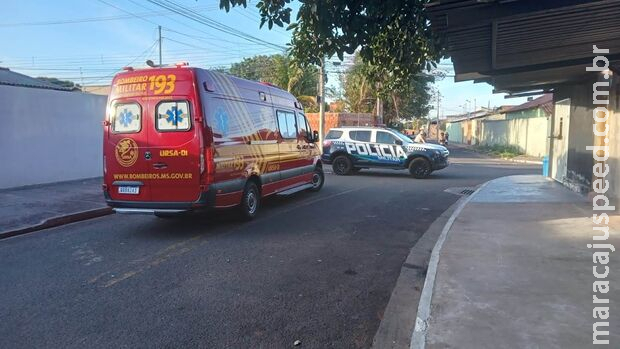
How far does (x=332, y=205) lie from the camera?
10.9 metres

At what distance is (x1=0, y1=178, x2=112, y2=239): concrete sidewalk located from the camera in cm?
859

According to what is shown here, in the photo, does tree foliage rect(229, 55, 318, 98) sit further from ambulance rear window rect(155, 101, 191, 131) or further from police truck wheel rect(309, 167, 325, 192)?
ambulance rear window rect(155, 101, 191, 131)

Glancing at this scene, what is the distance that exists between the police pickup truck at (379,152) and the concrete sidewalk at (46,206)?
28.4 ft

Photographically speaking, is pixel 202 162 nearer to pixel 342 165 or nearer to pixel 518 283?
pixel 518 283

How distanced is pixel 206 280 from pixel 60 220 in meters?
4.94

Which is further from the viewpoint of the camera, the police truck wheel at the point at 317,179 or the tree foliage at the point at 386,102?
the tree foliage at the point at 386,102

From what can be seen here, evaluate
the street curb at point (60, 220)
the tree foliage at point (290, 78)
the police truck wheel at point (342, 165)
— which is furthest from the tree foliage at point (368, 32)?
the tree foliage at point (290, 78)

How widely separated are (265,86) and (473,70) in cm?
418

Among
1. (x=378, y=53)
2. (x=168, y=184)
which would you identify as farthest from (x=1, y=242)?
(x=378, y=53)

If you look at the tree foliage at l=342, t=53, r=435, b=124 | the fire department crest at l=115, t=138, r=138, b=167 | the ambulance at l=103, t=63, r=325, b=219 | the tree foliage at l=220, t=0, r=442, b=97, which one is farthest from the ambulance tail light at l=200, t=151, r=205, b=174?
the tree foliage at l=342, t=53, r=435, b=124

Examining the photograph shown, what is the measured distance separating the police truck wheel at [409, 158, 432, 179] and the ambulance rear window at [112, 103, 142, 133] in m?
11.1

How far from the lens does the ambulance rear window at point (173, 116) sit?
25.3ft

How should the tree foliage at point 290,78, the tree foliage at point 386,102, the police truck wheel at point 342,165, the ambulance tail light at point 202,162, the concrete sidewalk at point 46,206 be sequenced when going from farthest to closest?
the tree foliage at point 386,102 → the tree foliage at point 290,78 → the police truck wheel at point 342,165 → the concrete sidewalk at point 46,206 → the ambulance tail light at point 202,162

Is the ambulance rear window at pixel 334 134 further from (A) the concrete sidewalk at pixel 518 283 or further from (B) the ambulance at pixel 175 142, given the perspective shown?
(A) the concrete sidewalk at pixel 518 283
